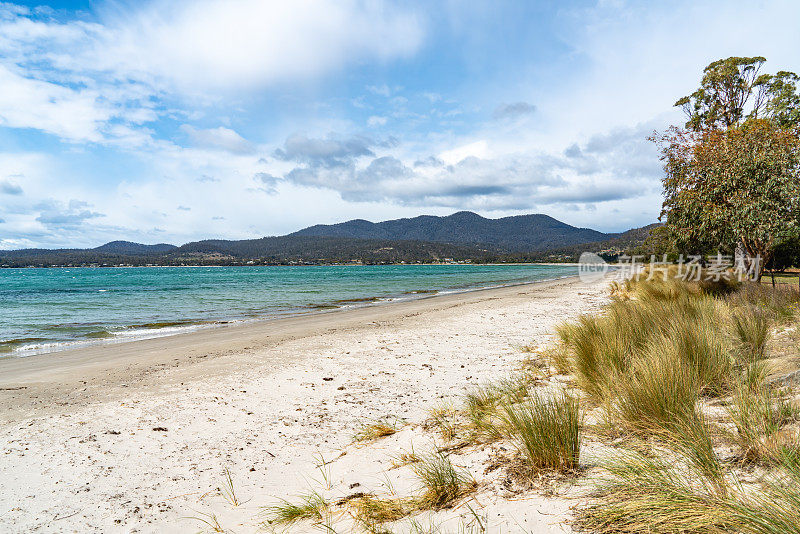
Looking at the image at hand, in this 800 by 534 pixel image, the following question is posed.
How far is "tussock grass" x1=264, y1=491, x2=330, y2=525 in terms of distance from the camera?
118 inches

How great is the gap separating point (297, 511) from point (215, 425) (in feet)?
9.07

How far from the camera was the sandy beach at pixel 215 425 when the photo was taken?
3.33 meters

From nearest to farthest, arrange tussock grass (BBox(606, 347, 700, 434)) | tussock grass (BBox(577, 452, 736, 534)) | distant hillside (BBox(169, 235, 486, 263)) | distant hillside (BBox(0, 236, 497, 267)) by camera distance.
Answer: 1. tussock grass (BBox(577, 452, 736, 534))
2. tussock grass (BBox(606, 347, 700, 434))
3. distant hillside (BBox(0, 236, 497, 267))
4. distant hillside (BBox(169, 235, 486, 263))

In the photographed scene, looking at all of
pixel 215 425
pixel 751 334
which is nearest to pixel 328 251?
pixel 215 425

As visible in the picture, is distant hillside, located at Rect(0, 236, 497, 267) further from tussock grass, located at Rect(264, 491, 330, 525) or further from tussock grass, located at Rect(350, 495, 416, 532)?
tussock grass, located at Rect(350, 495, 416, 532)

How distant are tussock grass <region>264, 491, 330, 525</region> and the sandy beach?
0.13 m

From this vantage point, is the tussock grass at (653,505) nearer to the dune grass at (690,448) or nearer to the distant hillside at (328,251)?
the dune grass at (690,448)

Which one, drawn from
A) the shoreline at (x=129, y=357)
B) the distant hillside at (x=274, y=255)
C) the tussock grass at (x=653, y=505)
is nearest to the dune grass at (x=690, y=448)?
the tussock grass at (x=653, y=505)

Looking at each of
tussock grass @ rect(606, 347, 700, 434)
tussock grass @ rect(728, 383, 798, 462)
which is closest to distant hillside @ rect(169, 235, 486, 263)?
tussock grass @ rect(606, 347, 700, 434)

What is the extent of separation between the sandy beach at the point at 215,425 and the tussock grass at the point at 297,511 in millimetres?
132

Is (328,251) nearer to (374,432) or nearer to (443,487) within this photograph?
(374,432)

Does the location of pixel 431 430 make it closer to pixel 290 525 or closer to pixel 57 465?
pixel 290 525

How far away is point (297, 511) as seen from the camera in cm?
303

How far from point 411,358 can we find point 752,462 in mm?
6668
